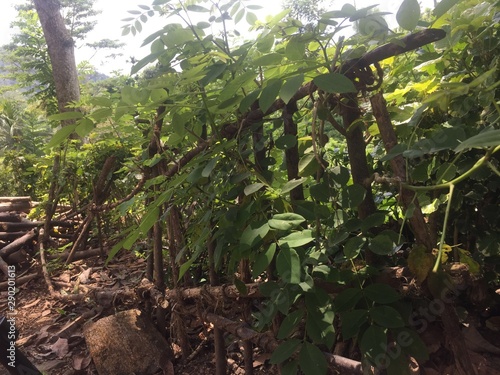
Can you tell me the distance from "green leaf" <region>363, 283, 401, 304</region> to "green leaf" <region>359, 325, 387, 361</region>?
6cm

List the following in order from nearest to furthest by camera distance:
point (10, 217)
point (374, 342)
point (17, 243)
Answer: point (374, 342) < point (17, 243) < point (10, 217)

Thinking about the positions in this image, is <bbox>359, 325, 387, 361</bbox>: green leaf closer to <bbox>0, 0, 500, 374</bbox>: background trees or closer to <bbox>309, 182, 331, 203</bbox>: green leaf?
<bbox>0, 0, 500, 374</bbox>: background trees

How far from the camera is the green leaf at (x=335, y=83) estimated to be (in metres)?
0.72

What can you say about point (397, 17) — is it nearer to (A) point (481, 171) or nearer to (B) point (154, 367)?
(A) point (481, 171)

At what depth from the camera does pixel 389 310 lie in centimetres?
83

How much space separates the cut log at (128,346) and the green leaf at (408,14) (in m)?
1.66

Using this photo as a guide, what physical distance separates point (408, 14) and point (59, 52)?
6889 mm

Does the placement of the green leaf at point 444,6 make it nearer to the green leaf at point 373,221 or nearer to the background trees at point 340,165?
the background trees at point 340,165

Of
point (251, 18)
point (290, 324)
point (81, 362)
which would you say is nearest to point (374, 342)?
point (290, 324)

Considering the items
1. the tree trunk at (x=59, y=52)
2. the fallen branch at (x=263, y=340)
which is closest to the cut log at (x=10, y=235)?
the tree trunk at (x=59, y=52)

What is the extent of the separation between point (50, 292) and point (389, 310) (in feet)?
9.43

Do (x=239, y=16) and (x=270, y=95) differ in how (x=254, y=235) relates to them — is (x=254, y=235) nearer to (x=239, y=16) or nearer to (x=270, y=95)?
(x=270, y=95)

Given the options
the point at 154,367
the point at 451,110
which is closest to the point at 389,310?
the point at 451,110

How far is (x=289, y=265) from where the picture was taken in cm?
81
